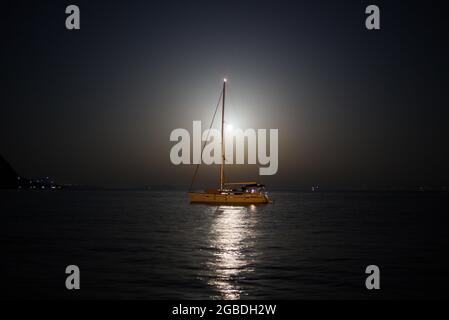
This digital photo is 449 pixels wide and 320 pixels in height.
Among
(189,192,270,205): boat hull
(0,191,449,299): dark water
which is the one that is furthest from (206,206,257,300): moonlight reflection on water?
(189,192,270,205): boat hull

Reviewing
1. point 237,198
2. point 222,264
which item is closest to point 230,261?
point 222,264

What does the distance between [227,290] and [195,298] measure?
6.41ft

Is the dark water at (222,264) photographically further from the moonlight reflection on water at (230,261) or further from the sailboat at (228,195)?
the sailboat at (228,195)

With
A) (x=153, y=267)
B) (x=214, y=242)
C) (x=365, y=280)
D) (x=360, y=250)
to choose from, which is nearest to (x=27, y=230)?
(x=214, y=242)

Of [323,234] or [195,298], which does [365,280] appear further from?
[323,234]

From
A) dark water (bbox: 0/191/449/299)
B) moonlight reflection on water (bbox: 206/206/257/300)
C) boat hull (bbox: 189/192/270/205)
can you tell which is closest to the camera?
dark water (bbox: 0/191/449/299)

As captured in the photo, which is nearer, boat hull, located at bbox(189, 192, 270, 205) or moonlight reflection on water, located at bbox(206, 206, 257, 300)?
moonlight reflection on water, located at bbox(206, 206, 257, 300)

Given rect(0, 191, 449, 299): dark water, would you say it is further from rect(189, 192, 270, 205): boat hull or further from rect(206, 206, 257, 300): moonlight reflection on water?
rect(189, 192, 270, 205): boat hull

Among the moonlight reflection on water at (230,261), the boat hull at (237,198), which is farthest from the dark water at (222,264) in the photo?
the boat hull at (237,198)

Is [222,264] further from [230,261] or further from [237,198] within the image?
[237,198]

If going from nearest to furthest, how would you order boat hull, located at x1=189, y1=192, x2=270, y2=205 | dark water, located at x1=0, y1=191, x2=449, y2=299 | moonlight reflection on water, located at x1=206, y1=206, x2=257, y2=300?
dark water, located at x1=0, y1=191, x2=449, y2=299
moonlight reflection on water, located at x1=206, y1=206, x2=257, y2=300
boat hull, located at x1=189, y1=192, x2=270, y2=205

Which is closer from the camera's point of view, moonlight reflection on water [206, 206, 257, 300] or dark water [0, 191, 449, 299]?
dark water [0, 191, 449, 299]

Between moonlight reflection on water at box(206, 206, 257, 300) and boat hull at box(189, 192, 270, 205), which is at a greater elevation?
moonlight reflection on water at box(206, 206, 257, 300)

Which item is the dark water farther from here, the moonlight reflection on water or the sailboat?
the sailboat
